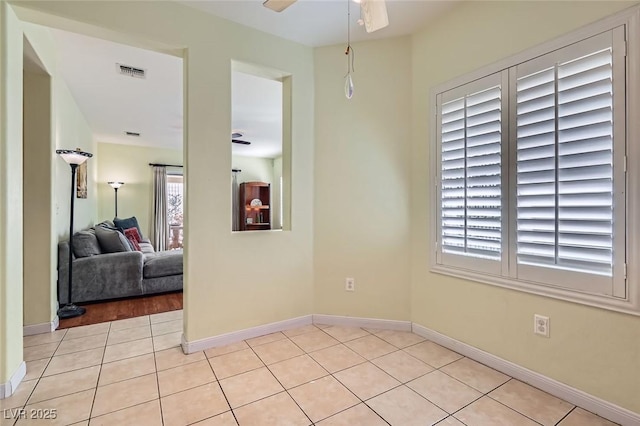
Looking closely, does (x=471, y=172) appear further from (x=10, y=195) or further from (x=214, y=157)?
(x=10, y=195)

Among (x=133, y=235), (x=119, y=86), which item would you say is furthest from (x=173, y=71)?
(x=133, y=235)

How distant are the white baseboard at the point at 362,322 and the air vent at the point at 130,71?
3.22 m

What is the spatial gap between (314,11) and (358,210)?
5.59ft

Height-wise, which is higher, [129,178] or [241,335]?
[129,178]

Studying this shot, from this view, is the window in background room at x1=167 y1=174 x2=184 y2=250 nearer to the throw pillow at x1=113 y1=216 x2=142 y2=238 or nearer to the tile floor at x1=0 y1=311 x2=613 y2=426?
the throw pillow at x1=113 y1=216 x2=142 y2=238

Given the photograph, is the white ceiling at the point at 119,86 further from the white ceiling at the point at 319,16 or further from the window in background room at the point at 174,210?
the window in background room at the point at 174,210

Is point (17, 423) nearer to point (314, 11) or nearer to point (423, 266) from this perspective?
point (423, 266)

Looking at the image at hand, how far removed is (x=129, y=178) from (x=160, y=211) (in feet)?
3.22

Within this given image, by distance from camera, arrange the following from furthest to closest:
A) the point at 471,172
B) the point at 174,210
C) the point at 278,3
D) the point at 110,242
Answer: the point at 174,210
the point at 110,242
the point at 471,172
the point at 278,3

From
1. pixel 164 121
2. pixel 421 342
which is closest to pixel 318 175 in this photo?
pixel 421 342

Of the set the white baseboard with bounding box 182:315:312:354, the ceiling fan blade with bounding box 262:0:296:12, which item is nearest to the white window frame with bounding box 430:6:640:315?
the ceiling fan blade with bounding box 262:0:296:12

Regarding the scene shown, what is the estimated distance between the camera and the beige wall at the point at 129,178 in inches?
256

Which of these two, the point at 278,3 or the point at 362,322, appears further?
the point at 362,322

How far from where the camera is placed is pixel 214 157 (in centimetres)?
245
